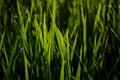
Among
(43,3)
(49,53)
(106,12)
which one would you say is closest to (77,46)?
(49,53)

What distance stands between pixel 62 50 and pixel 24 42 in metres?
0.12

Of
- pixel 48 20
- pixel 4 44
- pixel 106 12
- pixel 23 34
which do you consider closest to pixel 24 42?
pixel 23 34

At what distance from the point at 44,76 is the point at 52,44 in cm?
11

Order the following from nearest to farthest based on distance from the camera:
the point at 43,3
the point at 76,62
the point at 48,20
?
the point at 76,62 < the point at 48,20 < the point at 43,3

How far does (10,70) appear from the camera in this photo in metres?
0.96

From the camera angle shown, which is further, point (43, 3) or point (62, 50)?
point (43, 3)

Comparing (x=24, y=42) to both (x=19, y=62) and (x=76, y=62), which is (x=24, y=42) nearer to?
(x=19, y=62)

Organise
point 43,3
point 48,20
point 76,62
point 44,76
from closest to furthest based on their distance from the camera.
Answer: point 44,76
point 76,62
point 48,20
point 43,3

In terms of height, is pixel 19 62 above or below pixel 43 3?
below

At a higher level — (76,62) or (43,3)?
(43,3)

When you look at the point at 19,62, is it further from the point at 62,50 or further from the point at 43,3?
the point at 43,3

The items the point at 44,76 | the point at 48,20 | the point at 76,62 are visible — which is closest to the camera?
the point at 44,76

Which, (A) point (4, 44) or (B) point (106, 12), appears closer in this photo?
(A) point (4, 44)

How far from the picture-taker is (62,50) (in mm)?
931
